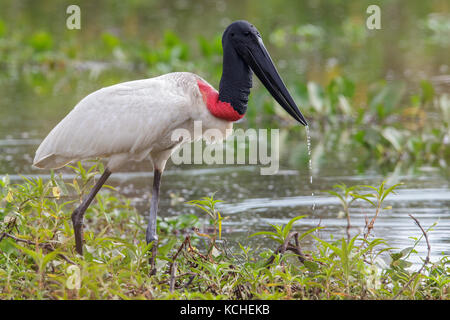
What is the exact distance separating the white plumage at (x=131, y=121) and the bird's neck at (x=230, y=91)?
0.05 meters

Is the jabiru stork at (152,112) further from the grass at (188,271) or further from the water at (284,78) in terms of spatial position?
the water at (284,78)

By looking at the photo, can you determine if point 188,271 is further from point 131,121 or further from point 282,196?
point 282,196

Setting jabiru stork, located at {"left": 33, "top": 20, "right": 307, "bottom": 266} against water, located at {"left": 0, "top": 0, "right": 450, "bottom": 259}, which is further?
water, located at {"left": 0, "top": 0, "right": 450, "bottom": 259}

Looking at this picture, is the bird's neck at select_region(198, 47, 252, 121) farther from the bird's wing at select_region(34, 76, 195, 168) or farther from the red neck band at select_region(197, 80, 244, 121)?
the bird's wing at select_region(34, 76, 195, 168)

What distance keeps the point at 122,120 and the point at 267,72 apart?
0.94 metres

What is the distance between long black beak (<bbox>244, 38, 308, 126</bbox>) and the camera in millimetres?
5055

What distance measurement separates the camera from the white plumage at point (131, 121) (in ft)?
16.1

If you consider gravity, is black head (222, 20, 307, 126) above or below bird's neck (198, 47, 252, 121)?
above

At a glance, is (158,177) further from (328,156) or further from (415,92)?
(415,92)

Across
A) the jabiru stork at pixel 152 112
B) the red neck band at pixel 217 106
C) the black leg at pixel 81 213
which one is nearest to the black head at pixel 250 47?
the jabiru stork at pixel 152 112

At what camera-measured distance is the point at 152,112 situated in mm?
4887

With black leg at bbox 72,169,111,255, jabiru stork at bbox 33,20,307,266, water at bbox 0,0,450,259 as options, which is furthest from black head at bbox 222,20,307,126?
black leg at bbox 72,169,111,255

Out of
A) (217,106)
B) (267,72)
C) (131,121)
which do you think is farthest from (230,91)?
(131,121)
